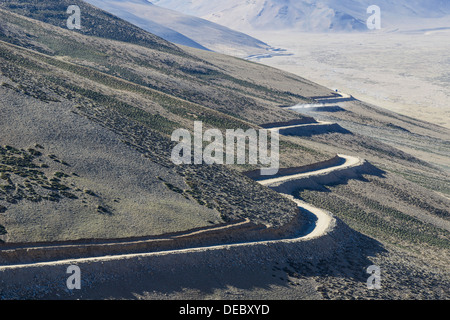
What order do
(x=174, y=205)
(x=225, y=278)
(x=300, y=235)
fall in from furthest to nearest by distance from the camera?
(x=300, y=235) < (x=174, y=205) < (x=225, y=278)

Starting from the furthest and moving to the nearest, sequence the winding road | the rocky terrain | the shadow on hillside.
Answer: the rocky terrain < the winding road < the shadow on hillside

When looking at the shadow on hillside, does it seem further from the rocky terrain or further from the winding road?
the winding road

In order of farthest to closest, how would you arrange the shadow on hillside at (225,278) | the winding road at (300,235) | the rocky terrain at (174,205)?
the rocky terrain at (174,205) < the winding road at (300,235) < the shadow on hillside at (225,278)

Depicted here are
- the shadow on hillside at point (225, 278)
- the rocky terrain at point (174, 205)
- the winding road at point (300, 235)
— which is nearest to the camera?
the shadow on hillside at point (225, 278)

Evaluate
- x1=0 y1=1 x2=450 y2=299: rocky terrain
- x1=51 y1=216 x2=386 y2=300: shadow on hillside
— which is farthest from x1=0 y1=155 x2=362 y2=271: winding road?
x1=51 y1=216 x2=386 y2=300: shadow on hillside

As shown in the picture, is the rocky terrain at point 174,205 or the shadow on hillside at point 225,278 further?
the rocky terrain at point 174,205

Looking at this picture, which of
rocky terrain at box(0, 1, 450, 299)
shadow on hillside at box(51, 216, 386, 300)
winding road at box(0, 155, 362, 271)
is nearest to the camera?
shadow on hillside at box(51, 216, 386, 300)

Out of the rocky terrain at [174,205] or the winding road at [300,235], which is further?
the rocky terrain at [174,205]

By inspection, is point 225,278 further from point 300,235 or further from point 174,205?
point 300,235

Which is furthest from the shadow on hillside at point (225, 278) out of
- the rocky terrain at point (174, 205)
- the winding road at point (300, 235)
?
the winding road at point (300, 235)

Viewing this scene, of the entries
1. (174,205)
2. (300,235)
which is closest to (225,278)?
(174,205)

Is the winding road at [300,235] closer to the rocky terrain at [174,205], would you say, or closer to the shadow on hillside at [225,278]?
the rocky terrain at [174,205]
